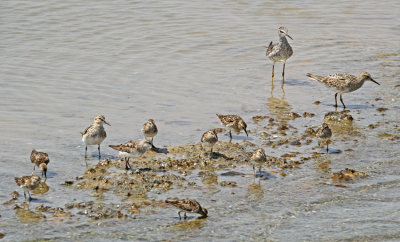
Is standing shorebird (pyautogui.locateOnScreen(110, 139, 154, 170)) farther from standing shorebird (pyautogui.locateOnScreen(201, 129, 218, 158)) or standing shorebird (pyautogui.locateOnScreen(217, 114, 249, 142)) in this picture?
standing shorebird (pyautogui.locateOnScreen(217, 114, 249, 142))

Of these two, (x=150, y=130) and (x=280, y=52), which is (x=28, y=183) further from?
(x=280, y=52)

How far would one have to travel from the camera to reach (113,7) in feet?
110

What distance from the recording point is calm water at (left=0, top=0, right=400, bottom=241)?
1211 centimetres

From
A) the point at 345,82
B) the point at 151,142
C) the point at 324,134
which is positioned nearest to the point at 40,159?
the point at 151,142

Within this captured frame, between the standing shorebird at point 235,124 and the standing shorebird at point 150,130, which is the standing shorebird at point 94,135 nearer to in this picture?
the standing shorebird at point 150,130

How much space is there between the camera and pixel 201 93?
21422 millimetres

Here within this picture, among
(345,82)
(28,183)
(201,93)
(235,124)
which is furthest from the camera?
(201,93)

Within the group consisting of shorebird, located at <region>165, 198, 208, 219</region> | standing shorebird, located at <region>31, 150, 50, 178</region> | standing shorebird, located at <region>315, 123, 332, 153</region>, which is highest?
standing shorebird, located at <region>315, 123, 332, 153</region>

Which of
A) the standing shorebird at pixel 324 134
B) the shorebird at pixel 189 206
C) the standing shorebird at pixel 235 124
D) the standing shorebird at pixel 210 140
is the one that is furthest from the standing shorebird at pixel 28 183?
the standing shorebird at pixel 324 134

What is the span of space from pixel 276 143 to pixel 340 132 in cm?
196

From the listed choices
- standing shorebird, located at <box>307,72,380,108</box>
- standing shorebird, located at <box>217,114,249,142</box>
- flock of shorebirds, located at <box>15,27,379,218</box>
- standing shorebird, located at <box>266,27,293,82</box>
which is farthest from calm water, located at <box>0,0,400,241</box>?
standing shorebird, located at <box>217,114,249,142</box>

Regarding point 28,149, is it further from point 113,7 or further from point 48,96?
point 113,7

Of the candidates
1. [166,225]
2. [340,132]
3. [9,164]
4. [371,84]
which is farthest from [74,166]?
[371,84]

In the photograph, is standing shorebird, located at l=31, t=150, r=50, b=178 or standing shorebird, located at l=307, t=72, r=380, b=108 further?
standing shorebird, located at l=307, t=72, r=380, b=108
